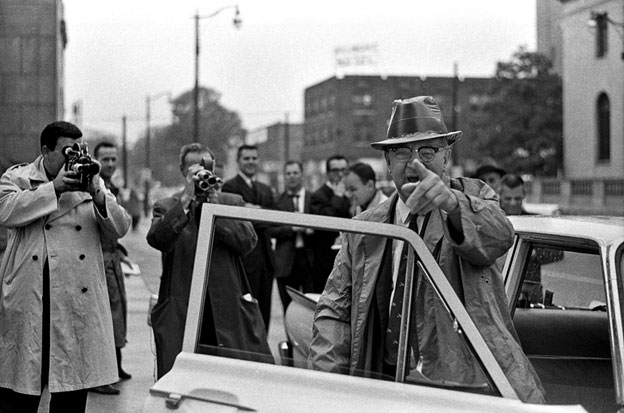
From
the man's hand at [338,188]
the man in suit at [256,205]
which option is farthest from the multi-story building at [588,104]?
the man in suit at [256,205]

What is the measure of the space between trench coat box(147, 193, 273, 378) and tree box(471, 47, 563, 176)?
53.6m

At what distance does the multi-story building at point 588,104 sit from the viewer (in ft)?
156

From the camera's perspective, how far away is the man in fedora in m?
2.87

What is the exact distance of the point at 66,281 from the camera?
465cm

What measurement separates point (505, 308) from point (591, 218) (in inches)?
50.1

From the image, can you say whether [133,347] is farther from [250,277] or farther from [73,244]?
[73,244]

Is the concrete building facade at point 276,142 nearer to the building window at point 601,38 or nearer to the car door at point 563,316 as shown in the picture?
the building window at point 601,38

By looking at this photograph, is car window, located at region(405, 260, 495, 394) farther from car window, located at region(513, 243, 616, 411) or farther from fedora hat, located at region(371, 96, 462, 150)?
car window, located at region(513, 243, 616, 411)

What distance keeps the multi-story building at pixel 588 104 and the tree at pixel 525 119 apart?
3.03 meters

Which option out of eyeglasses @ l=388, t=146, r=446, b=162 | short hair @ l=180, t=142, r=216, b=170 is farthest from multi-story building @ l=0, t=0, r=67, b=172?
eyeglasses @ l=388, t=146, r=446, b=162

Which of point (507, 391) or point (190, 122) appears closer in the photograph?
point (507, 391)

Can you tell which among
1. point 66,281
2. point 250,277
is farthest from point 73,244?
point 250,277

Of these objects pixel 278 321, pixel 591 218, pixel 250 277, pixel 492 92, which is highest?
pixel 492 92

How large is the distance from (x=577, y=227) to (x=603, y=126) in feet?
165
